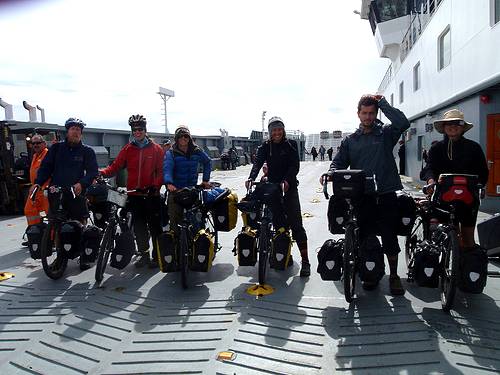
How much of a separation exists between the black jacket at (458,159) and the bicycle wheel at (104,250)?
3548 mm

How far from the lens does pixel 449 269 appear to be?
3701mm

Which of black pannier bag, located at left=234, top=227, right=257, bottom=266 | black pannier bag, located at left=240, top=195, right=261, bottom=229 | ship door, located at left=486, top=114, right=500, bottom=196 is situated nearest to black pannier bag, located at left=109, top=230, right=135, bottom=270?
black pannier bag, located at left=234, top=227, right=257, bottom=266

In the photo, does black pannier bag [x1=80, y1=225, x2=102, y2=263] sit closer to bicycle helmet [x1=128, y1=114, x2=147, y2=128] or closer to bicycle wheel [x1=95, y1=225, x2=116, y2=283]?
bicycle wheel [x1=95, y1=225, x2=116, y2=283]

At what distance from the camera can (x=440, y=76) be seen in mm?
13258

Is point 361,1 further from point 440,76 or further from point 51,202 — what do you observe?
point 51,202

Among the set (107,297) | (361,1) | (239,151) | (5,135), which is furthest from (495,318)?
(361,1)

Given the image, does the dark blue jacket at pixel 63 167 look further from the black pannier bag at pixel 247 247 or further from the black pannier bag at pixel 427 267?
the black pannier bag at pixel 427 267

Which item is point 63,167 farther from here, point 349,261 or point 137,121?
point 349,261

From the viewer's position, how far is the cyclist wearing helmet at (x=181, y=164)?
5.00m

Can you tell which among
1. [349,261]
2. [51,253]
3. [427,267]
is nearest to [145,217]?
[51,253]

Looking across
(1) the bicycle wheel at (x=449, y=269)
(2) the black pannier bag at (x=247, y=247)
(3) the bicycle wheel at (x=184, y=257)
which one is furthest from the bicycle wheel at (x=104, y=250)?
(1) the bicycle wheel at (x=449, y=269)

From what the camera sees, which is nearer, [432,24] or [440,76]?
[440,76]

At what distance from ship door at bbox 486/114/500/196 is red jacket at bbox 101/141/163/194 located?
794 centimetres

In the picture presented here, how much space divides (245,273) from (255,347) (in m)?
1.92
